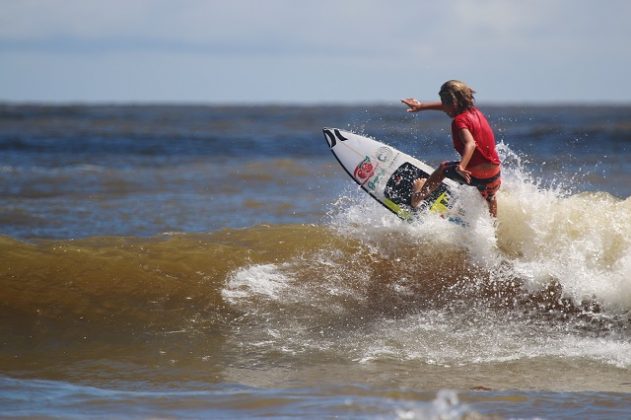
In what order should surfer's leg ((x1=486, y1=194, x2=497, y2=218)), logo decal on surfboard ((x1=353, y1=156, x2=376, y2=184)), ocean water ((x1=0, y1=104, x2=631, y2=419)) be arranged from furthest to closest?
1. logo decal on surfboard ((x1=353, y1=156, x2=376, y2=184))
2. surfer's leg ((x1=486, y1=194, x2=497, y2=218))
3. ocean water ((x1=0, y1=104, x2=631, y2=419))

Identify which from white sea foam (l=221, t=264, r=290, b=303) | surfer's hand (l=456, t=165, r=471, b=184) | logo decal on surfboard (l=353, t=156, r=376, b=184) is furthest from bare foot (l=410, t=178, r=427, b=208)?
white sea foam (l=221, t=264, r=290, b=303)

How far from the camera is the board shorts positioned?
8633 mm

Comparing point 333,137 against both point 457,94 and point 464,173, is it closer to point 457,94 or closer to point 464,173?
point 457,94

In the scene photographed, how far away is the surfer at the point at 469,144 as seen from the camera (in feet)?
27.5

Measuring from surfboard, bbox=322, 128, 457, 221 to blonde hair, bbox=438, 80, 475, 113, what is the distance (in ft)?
3.97

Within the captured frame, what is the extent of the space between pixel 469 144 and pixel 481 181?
1.92 feet

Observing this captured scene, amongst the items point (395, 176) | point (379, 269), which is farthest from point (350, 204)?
point (379, 269)

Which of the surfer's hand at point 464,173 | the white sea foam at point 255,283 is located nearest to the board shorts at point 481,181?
the surfer's hand at point 464,173

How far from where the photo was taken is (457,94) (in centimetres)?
848

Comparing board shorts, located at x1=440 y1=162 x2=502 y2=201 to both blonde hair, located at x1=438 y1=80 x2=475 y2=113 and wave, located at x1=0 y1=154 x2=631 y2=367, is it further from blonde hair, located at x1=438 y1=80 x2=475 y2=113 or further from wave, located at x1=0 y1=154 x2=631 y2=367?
blonde hair, located at x1=438 y1=80 x2=475 y2=113

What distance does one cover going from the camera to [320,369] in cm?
686

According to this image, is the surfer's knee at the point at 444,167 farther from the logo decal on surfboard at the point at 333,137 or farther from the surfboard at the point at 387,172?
the logo decal on surfboard at the point at 333,137

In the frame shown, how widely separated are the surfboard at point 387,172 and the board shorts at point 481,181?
23.4 inches

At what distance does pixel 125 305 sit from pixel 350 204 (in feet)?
9.87
